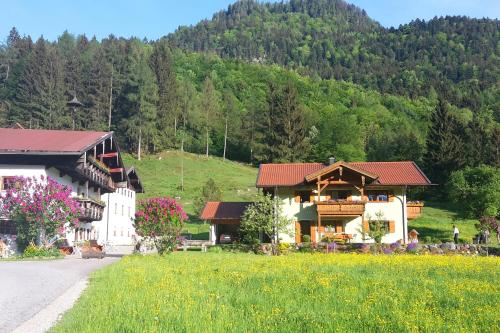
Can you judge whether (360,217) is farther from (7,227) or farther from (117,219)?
(117,219)

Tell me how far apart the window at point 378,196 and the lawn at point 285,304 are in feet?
81.0

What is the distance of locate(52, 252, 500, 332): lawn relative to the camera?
8.32m

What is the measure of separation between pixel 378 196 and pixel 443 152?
3050 cm

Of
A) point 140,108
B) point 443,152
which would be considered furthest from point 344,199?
point 140,108

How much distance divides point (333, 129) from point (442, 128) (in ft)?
79.6

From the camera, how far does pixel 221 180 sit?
74938 millimetres

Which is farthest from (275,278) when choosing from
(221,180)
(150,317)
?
(221,180)

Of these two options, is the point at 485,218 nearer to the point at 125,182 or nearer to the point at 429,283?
the point at 429,283

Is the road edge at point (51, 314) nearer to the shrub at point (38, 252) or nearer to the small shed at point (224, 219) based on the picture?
the shrub at point (38, 252)

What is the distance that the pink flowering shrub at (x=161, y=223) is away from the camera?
28.5m

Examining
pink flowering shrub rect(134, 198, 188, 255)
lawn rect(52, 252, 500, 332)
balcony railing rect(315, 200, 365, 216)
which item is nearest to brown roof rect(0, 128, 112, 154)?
pink flowering shrub rect(134, 198, 188, 255)

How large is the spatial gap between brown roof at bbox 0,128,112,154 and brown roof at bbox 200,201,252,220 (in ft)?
36.1

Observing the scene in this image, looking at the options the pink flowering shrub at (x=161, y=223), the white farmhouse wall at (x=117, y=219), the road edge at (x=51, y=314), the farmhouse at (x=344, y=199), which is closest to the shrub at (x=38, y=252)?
the pink flowering shrub at (x=161, y=223)

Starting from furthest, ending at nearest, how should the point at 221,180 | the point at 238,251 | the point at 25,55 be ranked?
the point at 25,55 < the point at 221,180 < the point at 238,251
